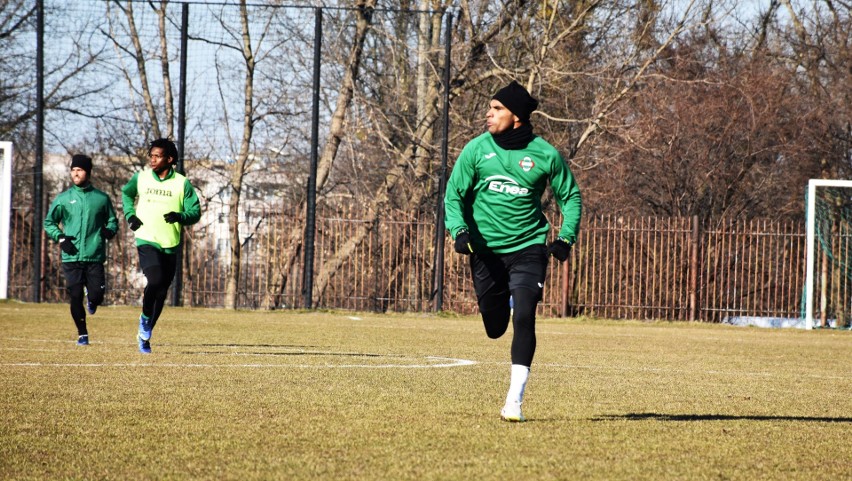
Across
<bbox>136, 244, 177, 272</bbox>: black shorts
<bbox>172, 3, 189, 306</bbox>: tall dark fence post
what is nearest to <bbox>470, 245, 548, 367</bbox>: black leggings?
<bbox>136, 244, 177, 272</bbox>: black shorts

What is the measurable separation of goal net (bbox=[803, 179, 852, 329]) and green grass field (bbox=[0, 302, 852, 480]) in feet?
32.6

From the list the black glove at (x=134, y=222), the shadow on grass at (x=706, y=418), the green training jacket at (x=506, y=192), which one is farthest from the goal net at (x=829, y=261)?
the green training jacket at (x=506, y=192)

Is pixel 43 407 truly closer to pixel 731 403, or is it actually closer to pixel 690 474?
pixel 690 474

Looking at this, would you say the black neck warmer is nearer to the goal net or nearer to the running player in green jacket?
the running player in green jacket

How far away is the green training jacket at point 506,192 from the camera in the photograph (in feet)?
23.7

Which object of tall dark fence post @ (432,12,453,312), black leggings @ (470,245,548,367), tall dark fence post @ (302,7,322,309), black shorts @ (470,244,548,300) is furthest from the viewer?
tall dark fence post @ (432,12,453,312)

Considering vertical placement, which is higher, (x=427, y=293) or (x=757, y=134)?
(x=757, y=134)

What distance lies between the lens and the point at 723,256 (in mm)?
25031

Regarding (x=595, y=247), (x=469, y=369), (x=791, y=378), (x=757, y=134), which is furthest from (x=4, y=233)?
(x=757, y=134)

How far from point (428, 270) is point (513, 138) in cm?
1766

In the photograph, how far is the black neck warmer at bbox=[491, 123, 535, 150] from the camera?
7.25 m

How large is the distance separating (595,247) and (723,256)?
2.76 m

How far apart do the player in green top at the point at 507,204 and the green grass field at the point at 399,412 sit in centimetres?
79

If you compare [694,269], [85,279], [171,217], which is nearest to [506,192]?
[171,217]
